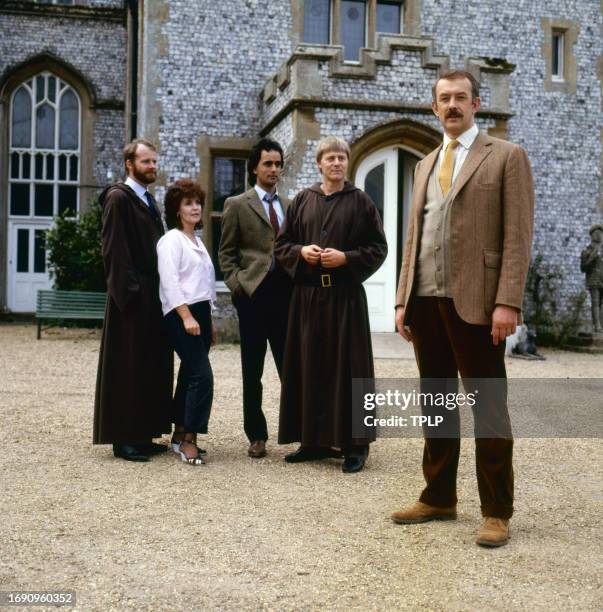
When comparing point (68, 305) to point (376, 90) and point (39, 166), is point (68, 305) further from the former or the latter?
point (39, 166)

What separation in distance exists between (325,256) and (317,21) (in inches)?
393

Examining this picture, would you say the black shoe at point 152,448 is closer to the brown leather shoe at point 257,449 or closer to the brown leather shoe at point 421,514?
the brown leather shoe at point 257,449

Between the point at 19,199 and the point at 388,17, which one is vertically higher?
the point at 388,17

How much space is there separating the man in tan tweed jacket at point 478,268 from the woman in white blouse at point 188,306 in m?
1.66

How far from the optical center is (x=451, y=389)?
12.4 feet

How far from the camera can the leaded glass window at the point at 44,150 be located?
18.7 meters

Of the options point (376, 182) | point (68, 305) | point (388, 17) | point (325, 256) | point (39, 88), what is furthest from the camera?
point (39, 88)

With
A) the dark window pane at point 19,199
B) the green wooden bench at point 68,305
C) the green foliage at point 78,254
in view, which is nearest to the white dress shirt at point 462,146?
the green wooden bench at point 68,305

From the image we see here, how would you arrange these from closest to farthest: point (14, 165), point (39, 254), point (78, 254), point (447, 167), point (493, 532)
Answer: point (493, 532)
point (447, 167)
point (78, 254)
point (14, 165)
point (39, 254)

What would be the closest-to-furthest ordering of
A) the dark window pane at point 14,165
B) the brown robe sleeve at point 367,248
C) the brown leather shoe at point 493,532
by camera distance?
the brown leather shoe at point 493,532
the brown robe sleeve at point 367,248
the dark window pane at point 14,165

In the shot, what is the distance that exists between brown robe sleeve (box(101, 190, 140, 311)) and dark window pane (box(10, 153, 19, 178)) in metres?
14.9

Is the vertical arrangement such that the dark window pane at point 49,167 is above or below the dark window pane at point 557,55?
below

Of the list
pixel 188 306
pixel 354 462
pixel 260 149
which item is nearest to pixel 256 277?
pixel 188 306

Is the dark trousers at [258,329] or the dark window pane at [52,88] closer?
the dark trousers at [258,329]
